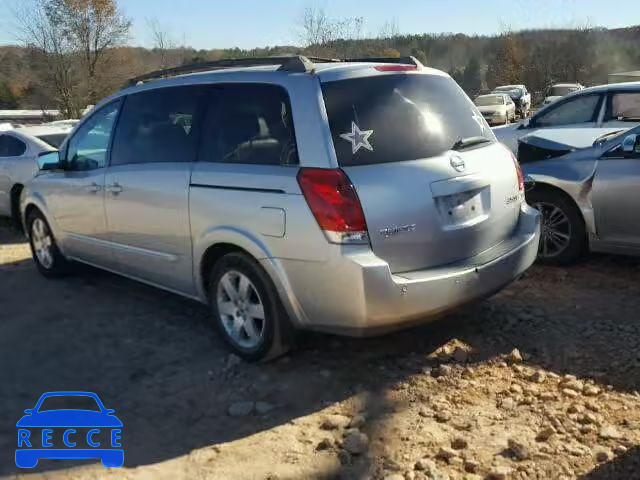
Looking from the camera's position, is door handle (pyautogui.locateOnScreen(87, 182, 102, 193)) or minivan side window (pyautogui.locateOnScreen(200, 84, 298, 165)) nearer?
minivan side window (pyautogui.locateOnScreen(200, 84, 298, 165))

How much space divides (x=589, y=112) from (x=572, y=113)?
0.30 m

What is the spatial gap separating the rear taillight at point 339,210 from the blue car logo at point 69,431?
153 cm

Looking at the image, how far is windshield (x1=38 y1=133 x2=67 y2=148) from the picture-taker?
354 inches

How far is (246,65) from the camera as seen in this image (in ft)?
15.1

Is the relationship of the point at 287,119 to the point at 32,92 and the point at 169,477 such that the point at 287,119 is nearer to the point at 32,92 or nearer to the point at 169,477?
the point at 169,477

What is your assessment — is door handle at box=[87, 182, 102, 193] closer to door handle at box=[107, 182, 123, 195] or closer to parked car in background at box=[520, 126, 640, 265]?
door handle at box=[107, 182, 123, 195]

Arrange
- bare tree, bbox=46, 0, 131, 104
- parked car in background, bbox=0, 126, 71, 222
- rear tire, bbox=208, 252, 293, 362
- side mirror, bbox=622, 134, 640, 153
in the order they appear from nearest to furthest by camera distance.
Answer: rear tire, bbox=208, 252, 293, 362 → side mirror, bbox=622, 134, 640, 153 → parked car in background, bbox=0, 126, 71, 222 → bare tree, bbox=46, 0, 131, 104

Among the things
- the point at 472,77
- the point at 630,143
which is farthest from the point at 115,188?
the point at 472,77

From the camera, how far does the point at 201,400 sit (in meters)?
3.75

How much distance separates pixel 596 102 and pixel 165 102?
21.3 ft

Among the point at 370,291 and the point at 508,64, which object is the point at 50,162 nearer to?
the point at 370,291

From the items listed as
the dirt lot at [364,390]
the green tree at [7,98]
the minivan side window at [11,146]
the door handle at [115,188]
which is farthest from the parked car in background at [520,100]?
the door handle at [115,188]

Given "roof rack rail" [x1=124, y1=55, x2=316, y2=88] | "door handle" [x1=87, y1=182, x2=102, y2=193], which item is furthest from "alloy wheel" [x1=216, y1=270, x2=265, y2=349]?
"door handle" [x1=87, y1=182, x2=102, y2=193]

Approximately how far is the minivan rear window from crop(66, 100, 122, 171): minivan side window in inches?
90.4
